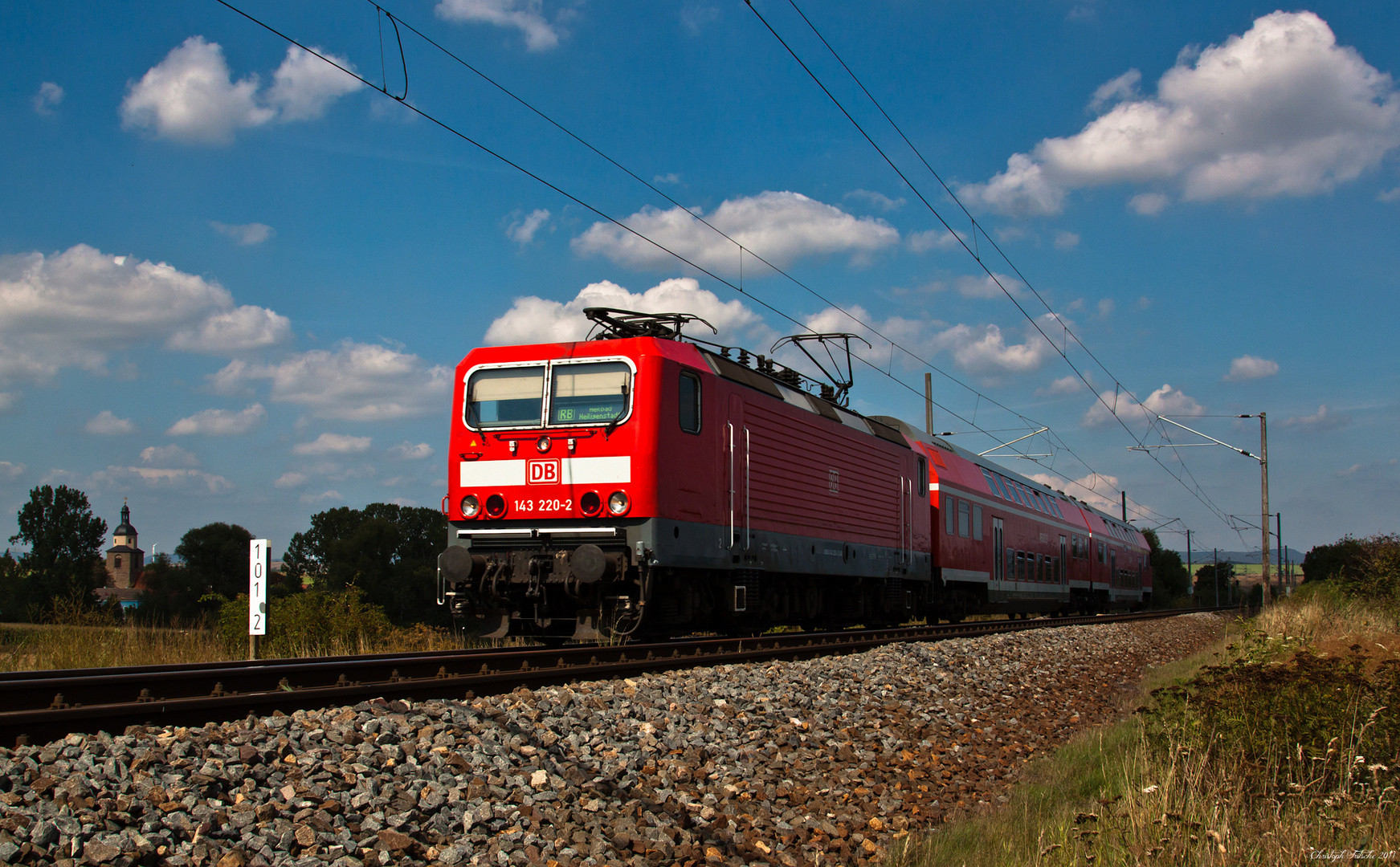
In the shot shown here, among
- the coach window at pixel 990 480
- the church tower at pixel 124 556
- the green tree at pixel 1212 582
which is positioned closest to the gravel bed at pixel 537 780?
the coach window at pixel 990 480

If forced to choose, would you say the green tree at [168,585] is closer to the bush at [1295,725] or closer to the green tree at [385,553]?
the green tree at [385,553]

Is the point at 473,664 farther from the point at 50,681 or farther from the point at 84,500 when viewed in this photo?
the point at 84,500

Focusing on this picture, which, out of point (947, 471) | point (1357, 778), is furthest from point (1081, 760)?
point (947, 471)

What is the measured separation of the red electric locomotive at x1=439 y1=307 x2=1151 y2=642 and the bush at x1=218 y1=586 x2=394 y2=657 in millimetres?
2865

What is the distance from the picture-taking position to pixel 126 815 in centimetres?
414

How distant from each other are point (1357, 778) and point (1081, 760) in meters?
2.05

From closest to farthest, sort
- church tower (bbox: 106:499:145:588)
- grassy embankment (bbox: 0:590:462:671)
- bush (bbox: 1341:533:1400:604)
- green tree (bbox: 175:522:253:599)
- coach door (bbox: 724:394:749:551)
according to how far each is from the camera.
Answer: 1. grassy embankment (bbox: 0:590:462:671)
2. coach door (bbox: 724:394:749:551)
3. bush (bbox: 1341:533:1400:604)
4. green tree (bbox: 175:522:253:599)
5. church tower (bbox: 106:499:145:588)

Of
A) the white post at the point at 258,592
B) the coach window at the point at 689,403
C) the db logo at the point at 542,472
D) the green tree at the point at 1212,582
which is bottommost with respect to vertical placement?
the green tree at the point at 1212,582

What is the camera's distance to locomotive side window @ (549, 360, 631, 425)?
11656mm

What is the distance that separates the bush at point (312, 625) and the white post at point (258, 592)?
265 cm

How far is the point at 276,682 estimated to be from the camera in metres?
7.54

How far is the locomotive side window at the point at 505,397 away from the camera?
12.1 m

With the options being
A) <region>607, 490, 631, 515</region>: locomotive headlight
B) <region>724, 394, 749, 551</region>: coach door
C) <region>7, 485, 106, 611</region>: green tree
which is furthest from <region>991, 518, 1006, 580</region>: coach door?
<region>7, 485, 106, 611</region>: green tree

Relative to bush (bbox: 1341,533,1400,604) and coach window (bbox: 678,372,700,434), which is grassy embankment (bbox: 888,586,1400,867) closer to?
coach window (bbox: 678,372,700,434)
